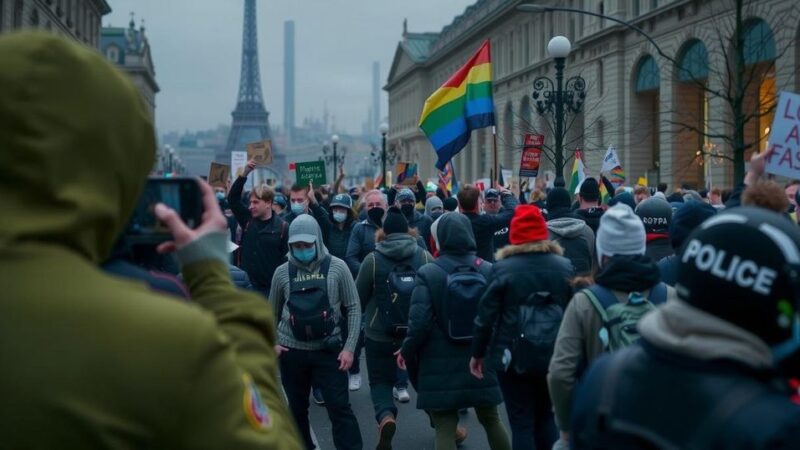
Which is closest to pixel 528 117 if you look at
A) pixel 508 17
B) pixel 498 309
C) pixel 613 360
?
pixel 508 17

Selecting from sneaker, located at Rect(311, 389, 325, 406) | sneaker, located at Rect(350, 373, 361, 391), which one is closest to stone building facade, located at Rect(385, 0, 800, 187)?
sneaker, located at Rect(350, 373, 361, 391)

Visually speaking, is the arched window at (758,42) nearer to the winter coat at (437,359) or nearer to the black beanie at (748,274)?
the winter coat at (437,359)

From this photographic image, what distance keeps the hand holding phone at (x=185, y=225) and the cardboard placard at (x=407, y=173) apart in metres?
18.1

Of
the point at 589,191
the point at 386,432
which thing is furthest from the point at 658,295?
the point at 589,191

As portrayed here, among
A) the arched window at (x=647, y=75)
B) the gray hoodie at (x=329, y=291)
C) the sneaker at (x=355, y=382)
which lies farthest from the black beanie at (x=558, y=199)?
the arched window at (x=647, y=75)

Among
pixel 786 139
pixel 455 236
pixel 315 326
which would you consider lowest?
pixel 315 326

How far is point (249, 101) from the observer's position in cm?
15888

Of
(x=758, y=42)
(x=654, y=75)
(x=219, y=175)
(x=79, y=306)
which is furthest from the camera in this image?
(x=654, y=75)

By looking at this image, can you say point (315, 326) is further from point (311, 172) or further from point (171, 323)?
point (311, 172)

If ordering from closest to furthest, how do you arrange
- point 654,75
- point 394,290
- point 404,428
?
1. point 394,290
2. point 404,428
3. point 654,75

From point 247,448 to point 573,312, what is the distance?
339 cm

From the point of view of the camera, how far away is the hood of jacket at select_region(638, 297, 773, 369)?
6.53 ft

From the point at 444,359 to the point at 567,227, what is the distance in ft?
7.32

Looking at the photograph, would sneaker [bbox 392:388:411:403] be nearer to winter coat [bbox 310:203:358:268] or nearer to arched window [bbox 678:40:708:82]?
winter coat [bbox 310:203:358:268]
